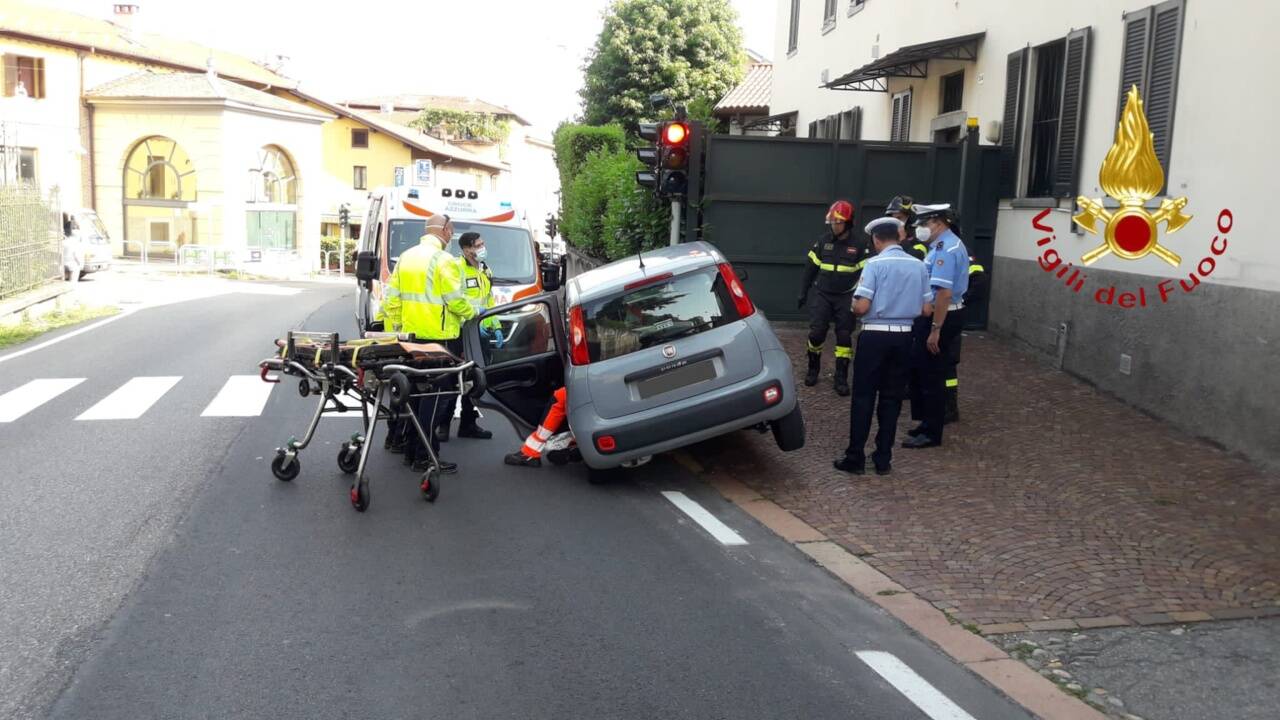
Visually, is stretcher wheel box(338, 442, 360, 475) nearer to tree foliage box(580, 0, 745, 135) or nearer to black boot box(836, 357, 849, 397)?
black boot box(836, 357, 849, 397)

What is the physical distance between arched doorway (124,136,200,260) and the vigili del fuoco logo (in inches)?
1557

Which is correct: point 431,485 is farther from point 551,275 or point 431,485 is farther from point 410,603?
point 551,275

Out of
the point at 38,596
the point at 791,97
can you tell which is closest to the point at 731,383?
the point at 38,596

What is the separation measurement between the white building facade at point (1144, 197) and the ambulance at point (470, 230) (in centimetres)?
532

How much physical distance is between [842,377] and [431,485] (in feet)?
16.8

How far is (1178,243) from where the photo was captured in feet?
33.6

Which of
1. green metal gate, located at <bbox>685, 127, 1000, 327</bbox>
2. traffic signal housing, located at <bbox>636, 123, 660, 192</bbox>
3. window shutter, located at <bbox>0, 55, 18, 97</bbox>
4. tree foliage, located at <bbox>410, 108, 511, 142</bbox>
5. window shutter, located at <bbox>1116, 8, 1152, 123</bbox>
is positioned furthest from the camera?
tree foliage, located at <bbox>410, 108, 511, 142</bbox>

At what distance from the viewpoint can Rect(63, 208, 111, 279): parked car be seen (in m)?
30.2

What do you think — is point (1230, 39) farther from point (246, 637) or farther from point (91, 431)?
point (91, 431)

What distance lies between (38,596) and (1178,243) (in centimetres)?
907

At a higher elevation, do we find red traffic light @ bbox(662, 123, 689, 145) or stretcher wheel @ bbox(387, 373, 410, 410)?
red traffic light @ bbox(662, 123, 689, 145)

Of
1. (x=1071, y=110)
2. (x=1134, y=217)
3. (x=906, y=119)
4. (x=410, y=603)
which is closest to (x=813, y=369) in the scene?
(x=1134, y=217)

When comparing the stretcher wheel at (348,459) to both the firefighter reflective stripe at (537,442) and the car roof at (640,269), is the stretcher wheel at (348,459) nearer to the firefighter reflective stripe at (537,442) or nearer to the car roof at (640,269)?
the firefighter reflective stripe at (537,442)

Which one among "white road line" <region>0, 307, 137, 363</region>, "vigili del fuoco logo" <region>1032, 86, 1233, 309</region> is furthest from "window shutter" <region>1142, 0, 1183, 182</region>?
"white road line" <region>0, 307, 137, 363</region>
